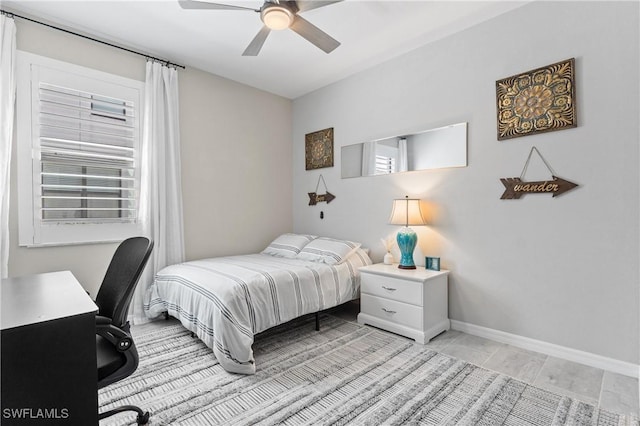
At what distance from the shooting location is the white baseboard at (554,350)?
2.12 metres

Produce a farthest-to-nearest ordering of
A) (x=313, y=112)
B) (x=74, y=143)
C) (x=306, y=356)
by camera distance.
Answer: (x=313, y=112), (x=74, y=143), (x=306, y=356)

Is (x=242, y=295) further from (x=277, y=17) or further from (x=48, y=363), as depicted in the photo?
(x=277, y=17)

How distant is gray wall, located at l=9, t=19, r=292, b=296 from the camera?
278 centimetres

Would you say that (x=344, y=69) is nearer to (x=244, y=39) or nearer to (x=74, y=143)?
(x=244, y=39)

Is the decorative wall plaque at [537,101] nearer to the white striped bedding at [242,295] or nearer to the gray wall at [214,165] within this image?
the white striped bedding at [242,295]

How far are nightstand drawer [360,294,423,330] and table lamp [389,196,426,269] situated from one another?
0.40 meters

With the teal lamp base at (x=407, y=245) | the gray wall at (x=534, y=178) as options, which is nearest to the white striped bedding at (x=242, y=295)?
the teal lamp base at (x=407, y=245)

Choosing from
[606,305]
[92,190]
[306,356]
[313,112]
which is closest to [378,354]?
[306,356]

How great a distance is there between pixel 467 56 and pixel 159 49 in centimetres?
303

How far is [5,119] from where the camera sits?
2506mm

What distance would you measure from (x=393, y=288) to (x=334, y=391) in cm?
116

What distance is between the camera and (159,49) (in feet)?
10.7

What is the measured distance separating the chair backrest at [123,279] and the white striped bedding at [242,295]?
2.43 ft

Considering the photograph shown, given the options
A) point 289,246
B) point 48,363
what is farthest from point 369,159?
point 48,363
